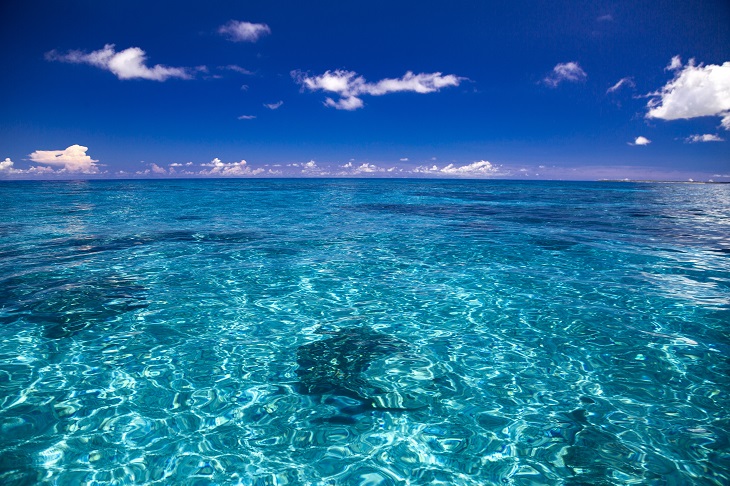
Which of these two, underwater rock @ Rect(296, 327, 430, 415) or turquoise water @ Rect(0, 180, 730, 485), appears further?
underwater rock @ Rect(296, 327, 430, 415)

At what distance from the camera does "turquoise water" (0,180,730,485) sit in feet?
17.6

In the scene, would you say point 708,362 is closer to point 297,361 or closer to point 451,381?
point 451,381

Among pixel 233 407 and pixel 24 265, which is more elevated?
pixel 24 265

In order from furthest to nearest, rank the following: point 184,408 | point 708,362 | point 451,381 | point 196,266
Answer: point 196,266 → point 708,362 → point 451,381 → point 184,408

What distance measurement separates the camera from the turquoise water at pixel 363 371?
17.6 feet

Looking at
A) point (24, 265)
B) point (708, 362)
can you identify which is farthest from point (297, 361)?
point (24, 265)

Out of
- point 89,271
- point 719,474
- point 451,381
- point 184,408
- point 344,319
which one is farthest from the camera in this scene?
point 89,271

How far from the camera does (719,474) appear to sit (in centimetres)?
513

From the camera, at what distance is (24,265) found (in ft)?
49.5

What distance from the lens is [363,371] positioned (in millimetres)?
7656

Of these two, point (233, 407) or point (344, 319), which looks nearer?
point (233, 407)

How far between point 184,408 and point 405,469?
4.10 m

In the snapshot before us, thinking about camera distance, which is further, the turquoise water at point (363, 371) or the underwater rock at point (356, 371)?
the underwater rock at point (356, 371)

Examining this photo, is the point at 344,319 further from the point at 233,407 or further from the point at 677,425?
the point at 677,425
